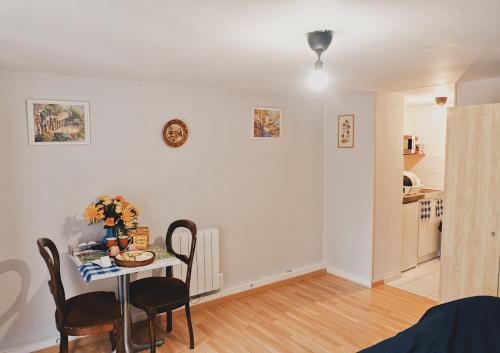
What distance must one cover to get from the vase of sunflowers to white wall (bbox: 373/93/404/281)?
9.06 feet

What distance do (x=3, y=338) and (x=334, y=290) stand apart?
10.5 feet

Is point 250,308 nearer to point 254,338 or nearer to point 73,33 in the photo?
point 254,338

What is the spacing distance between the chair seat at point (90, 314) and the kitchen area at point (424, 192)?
3.23 metres

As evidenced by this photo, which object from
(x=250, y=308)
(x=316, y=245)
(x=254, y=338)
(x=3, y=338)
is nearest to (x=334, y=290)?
(x=316, y=245)

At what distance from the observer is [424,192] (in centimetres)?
567

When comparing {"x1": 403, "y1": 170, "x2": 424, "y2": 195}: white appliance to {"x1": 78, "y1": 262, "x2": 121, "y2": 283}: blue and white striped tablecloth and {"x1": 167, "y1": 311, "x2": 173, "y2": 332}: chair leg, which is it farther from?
{"x1": 78, "y1": 262, "x2": 121, "y2": 283}: blue and white striped tablecloth

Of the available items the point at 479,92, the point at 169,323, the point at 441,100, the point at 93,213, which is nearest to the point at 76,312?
the point at 93,213

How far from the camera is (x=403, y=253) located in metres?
4.88

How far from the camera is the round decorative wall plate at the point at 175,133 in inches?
142

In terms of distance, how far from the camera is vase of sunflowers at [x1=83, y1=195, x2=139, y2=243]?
117 inches

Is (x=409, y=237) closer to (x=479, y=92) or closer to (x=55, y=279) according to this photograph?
(x=479, y=92)

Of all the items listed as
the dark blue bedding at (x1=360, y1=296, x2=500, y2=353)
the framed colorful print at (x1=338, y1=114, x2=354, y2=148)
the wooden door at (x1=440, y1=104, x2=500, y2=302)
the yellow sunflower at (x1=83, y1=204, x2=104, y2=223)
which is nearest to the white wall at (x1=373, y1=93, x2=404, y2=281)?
the framed colorful print at (x1=338, y1=114, x2=354, y2=148)

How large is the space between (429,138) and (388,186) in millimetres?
2050

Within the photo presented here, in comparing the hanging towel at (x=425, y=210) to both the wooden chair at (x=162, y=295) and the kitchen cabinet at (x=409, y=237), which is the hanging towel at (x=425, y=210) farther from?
the wooden chair at (x=162, y=295)
